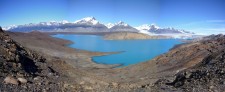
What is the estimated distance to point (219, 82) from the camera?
47.8 feet

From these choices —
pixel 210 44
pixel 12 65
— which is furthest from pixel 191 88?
pixel 210 44

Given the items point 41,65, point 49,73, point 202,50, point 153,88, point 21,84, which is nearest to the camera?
point 21,84

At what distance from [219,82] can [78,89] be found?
22.5ft

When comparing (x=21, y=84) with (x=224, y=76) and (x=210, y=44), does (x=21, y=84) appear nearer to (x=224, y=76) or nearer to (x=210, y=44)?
(x=224, y=76)

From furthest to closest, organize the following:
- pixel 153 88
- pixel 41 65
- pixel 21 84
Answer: pixel 41 65
pixel 153 88
pixel 21 84

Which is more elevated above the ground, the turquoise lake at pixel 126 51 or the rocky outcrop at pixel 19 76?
the rocky outcrop at pixel 19 76

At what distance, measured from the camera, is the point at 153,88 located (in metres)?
15.1

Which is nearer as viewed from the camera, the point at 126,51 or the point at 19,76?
the point at 19,76

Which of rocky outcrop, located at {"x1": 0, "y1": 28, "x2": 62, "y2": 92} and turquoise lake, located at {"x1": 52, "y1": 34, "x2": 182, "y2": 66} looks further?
turquoise lake, located at {"x1": 52, "y1": 34, "x2": 182, "y2": 66}

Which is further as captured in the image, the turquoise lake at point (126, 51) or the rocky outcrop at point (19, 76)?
the turquoise lake at point (126, 51)

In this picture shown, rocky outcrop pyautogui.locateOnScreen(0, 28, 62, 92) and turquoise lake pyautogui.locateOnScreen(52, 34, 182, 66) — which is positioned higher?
rocky outcrop pyautogui.locateOnScreen(0, 28, 62, 92)

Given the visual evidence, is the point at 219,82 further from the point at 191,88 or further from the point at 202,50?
the point at 202,50

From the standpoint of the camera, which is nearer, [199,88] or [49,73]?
[199,88]

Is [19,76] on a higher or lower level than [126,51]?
higher
